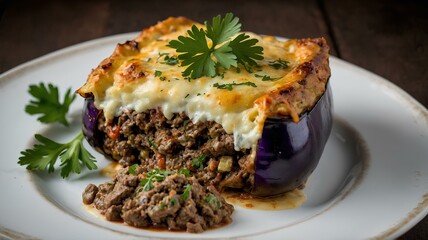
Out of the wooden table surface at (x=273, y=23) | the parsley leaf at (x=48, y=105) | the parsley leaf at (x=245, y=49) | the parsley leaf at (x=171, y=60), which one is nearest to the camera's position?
the parsley leaf at (x=245, y=49)

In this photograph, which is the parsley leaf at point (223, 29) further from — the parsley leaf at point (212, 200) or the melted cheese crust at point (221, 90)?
the parsley leaf at point (212, 200)

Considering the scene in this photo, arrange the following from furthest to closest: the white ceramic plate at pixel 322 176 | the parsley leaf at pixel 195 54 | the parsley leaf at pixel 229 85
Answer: the parsley leaf at pixel 195 54 → the parsley leaf at pixel 229 85 → the white ceramic plate at pixel 322 176

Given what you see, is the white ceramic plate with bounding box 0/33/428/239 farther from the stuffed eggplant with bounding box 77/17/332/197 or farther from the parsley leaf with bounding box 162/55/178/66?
the parsley leaf with bounding box 162/55/178/66

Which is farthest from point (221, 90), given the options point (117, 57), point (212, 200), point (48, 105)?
point (48, 105)

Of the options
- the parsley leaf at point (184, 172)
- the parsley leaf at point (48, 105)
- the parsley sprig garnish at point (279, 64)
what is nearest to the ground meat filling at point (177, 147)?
the parsley leaf at point (184, 172)

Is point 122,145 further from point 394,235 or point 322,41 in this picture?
point 394,235

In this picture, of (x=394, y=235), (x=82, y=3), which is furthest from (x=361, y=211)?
(x=82, y=3)
